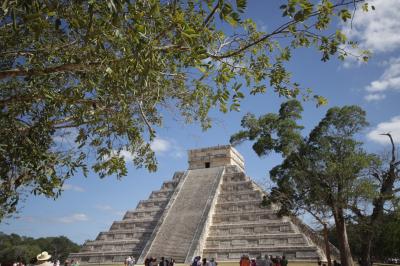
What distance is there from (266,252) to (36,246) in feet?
164

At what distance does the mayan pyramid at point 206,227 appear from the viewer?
20.0 meters

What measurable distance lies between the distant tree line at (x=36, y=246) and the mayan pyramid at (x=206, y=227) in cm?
3259

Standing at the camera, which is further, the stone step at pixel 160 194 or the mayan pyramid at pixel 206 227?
the stone step at pixel 160 194

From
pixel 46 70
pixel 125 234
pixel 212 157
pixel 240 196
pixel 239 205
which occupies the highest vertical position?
pixel 212 157

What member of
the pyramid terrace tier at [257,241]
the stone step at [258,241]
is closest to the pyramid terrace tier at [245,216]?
the pyramid terrace tier at [257,241]

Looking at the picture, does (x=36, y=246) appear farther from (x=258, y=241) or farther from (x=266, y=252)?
(x=266, y=252)

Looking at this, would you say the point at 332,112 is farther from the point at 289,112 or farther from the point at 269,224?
the point at 269,224

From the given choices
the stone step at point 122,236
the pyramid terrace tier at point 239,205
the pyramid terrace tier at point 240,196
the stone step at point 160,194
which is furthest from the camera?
the stone step at point 160,194

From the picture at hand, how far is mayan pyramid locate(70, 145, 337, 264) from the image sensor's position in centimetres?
1995

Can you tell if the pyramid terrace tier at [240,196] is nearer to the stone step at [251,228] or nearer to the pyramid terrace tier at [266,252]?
the stone step at [251,228]

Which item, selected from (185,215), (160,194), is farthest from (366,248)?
(160,194)

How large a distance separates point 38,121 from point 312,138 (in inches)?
442

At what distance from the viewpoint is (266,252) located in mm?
19438

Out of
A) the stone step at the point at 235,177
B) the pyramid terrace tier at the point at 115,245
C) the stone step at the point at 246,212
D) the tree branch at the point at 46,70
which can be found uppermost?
the stone step at the point at 235,177
